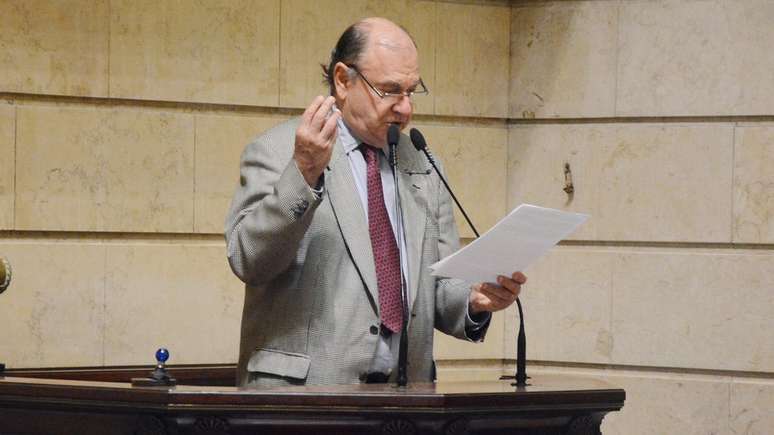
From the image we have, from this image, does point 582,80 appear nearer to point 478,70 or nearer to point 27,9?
point 478,70

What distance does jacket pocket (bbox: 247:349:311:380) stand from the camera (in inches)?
128

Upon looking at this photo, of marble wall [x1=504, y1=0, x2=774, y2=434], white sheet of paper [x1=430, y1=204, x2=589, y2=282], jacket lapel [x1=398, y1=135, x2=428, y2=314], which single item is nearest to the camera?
white sheet of paper [x1=430, y1=204, x2=589, y2=282]

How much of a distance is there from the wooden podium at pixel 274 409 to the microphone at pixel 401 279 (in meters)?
0.06

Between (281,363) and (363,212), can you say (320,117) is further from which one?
(281,363)

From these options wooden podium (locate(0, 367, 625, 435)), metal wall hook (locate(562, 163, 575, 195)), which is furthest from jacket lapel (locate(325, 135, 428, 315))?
metal wall hook (locate(562, 163, 575, 195))

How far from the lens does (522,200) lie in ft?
18.9

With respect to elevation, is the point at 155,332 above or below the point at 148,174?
below

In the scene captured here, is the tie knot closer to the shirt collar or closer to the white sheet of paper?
the shirt collar

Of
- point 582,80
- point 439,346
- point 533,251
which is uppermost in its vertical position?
point 582,80

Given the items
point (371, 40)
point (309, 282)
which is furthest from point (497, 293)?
point (371, 40)

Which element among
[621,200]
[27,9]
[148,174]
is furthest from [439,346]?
[27,9]

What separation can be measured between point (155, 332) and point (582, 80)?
7.40 feet

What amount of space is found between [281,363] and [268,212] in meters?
0.44

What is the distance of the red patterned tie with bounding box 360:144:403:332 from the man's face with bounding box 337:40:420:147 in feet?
0.49
